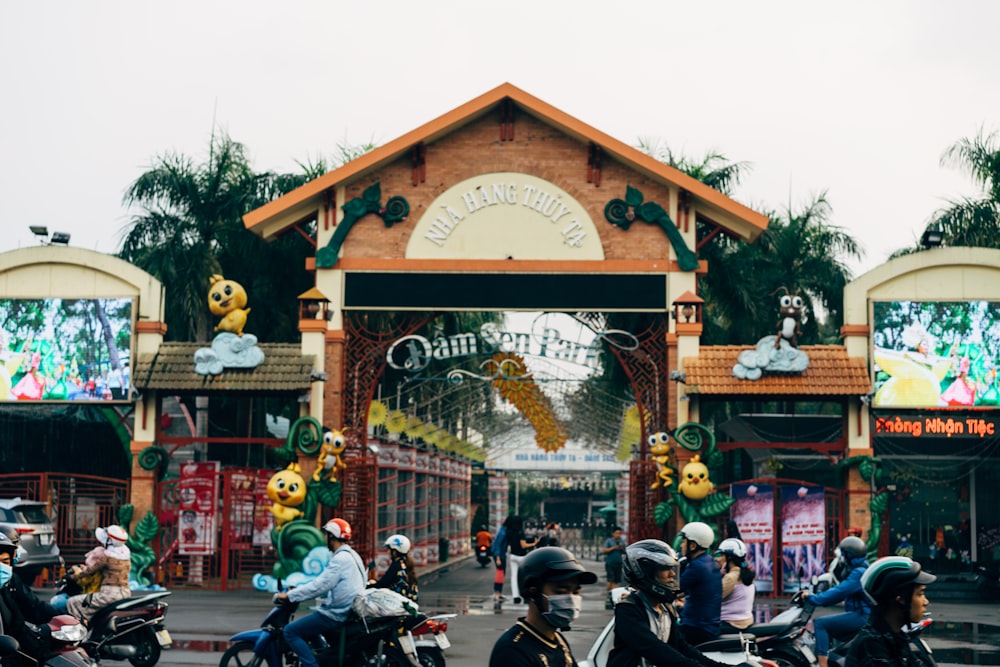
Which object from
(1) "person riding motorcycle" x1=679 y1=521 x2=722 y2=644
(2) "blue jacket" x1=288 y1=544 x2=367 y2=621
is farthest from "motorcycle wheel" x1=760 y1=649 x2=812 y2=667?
(2) "blue jacket" x1=288 y1=544 x2=367 y2=621

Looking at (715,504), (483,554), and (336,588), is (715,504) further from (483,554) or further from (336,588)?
(483,554)

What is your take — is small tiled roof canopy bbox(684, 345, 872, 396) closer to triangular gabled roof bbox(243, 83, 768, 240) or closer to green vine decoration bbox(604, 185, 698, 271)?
green vine decoration bbox(604, 185, 698, 271)

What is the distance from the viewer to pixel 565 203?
85.2 feet

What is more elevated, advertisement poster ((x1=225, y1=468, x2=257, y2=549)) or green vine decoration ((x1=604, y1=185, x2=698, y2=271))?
green vine decoration ((x1=604, y1=185, x2=698, y2=271))

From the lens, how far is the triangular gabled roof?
2555 cm

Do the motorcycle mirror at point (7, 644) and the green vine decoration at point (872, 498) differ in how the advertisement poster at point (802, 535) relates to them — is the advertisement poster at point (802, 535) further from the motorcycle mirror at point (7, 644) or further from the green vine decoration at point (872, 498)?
the motorcycle mirror at point (7, 644)

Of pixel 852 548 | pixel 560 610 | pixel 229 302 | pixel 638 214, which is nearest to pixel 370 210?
pixel 229 302

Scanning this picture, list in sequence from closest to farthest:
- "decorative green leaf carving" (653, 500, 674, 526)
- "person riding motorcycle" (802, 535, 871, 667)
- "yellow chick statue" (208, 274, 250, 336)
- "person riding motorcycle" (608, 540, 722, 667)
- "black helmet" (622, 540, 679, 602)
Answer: "person riding motorcycle" (608, 540, 722, 667) < "black helmet" (622, 540, 679, 602) < "person riding motorcycle" (802, 535, 871, 667) < "decorative green leaf carving" (653, 500, 674, 526) < "yellow chick statue" (208, 274, 250, 336)

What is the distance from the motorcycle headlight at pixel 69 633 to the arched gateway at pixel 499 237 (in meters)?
14.8

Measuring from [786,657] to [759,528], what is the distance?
12959 millimetres

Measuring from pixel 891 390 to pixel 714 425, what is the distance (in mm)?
12116

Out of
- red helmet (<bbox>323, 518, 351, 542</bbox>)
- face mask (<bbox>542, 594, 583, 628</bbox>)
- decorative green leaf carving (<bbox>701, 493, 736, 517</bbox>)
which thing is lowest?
decorative green leaf carving (<bbox>701, 493, 736, 517</bbox>)

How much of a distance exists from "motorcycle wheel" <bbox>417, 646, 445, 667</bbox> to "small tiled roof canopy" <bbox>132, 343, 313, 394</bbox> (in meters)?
13.0

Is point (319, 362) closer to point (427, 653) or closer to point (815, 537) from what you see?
point (815, 537)
